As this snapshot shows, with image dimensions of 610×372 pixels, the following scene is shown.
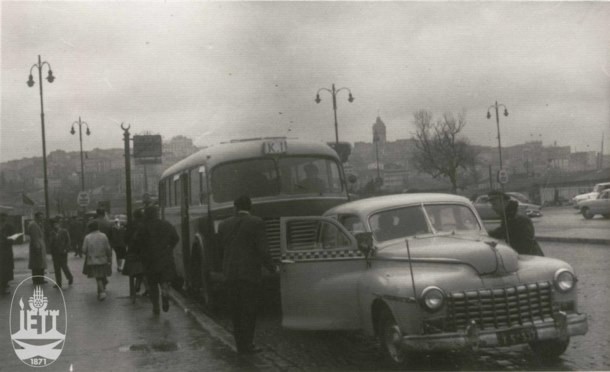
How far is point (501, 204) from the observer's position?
960 centimetres

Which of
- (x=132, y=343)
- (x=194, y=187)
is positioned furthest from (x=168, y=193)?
(x=132, y=343)

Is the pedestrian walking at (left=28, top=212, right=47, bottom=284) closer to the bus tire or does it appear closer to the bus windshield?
the bus tire

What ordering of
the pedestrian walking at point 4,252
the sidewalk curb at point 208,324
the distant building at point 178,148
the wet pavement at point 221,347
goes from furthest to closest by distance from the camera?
the pedestrian walking at point 4,252 → the distant building at point 178,148 → the sidewalk curb at point 208,324 → the wet pavement at point 221,347

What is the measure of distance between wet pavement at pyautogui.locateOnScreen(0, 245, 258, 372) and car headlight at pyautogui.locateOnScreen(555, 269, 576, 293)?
3074 millimetres

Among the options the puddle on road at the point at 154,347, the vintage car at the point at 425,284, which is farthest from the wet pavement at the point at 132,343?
the vintage car at the point at 425,284

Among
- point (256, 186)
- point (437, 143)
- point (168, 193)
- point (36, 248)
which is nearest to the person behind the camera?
point (256, 186)

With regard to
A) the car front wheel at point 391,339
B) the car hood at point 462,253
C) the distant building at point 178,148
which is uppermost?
the distant building at point 178,148

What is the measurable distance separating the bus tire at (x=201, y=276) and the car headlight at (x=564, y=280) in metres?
6.76

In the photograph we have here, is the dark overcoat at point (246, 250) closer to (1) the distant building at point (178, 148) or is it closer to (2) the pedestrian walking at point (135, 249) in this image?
Answer: (2) the pedestrian walking at point (135, 249)

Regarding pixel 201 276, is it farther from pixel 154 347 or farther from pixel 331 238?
pixel 331 238

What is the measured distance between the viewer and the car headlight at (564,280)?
743 cm

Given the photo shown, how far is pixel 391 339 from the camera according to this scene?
24.8 feet

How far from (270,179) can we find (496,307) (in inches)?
259

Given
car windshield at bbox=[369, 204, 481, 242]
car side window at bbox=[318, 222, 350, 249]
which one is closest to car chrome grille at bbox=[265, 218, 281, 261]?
car side window at bbox=[318, 222, 350, 249]
